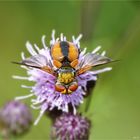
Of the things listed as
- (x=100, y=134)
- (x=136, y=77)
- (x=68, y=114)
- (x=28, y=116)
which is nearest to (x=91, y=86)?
(x=68, y=114)

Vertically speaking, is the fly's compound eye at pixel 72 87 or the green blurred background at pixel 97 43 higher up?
the green blurred background at pixel 97 43

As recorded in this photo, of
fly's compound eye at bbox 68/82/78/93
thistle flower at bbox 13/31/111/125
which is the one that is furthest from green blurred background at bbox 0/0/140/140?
fly's compound eye at bbox 68/82/78/93

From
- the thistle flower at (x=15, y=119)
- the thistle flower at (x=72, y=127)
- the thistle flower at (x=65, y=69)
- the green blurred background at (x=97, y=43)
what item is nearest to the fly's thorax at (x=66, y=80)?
the thistle flower at (x=65, y=69)

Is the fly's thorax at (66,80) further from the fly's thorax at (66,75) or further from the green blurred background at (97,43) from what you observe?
the green blurred background at (97,43)

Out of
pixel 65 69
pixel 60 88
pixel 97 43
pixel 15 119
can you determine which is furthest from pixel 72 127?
pixel 97 43

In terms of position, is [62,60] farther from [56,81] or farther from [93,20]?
[93,20]

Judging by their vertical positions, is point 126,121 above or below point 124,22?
below

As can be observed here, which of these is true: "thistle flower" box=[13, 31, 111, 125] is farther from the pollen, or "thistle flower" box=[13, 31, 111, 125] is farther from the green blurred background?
the green blurred background

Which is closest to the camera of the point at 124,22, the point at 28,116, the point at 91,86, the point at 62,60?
the point at 62,60
